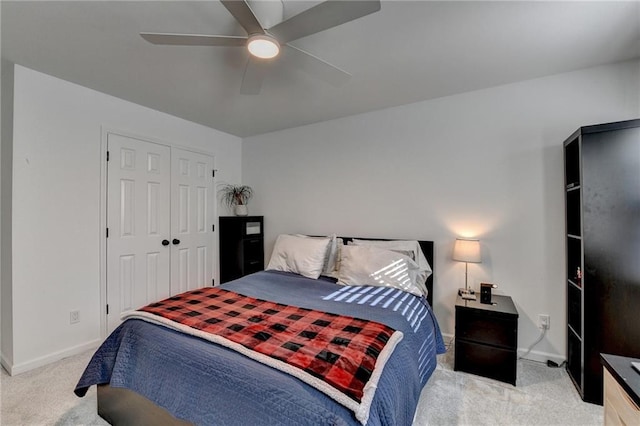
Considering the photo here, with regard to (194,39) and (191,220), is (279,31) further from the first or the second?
(191,220)

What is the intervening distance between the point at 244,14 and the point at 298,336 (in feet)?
Answer: 5.36

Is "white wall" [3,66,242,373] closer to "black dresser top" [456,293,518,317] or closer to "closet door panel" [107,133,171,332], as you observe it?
"closet door panel" [107,133,171,332]

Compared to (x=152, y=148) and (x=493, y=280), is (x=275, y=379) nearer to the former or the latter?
(x=493, y=280)

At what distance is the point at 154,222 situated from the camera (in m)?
3.21

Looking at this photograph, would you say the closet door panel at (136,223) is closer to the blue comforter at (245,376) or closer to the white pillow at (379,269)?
the blue comforter at (245,376)

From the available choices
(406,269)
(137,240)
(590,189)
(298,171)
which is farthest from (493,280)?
(137,240)

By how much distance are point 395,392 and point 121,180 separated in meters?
3.17

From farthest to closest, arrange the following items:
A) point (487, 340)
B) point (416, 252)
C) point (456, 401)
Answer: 1. point (416, 252)
2. point (487, 340)
3. point (456, 401)

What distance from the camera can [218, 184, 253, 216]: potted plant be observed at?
4.03 meters

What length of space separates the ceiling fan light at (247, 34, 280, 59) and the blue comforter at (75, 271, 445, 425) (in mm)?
1614

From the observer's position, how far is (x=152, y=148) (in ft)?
10.5

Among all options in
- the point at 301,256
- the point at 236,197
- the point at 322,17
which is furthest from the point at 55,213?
the point at 322,17

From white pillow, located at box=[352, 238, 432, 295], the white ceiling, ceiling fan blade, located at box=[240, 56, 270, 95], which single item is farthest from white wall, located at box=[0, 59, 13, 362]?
white pillow, located at box=[352, 238, 432, 295]

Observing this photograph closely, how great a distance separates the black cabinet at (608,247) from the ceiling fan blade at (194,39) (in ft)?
7.83
